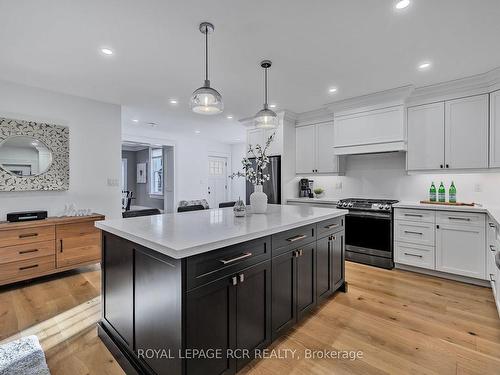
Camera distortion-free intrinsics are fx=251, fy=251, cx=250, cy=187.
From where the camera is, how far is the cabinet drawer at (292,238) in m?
1.81

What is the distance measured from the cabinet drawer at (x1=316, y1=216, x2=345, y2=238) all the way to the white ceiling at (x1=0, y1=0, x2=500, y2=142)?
1.70 meters

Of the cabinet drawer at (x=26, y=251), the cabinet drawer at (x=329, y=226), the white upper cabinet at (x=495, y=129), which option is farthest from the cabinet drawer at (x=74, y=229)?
the white upper cabinet at (x=495, y=129)

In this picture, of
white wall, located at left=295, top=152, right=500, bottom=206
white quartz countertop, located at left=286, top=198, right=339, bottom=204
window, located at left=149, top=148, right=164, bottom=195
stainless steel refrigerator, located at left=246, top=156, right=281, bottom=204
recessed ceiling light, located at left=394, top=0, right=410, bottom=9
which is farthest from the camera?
window, located at left=149, top=148, right=164, bottom=195

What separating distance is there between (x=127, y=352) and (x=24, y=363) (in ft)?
2.27

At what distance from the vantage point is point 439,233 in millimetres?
3213

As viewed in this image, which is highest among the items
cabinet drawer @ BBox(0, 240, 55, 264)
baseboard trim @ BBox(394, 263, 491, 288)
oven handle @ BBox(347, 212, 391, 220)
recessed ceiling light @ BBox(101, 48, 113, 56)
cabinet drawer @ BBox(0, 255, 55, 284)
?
recessed ceiling light @ BBox(101, 48, 113, 56)

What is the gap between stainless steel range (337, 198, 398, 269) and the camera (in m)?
3.58

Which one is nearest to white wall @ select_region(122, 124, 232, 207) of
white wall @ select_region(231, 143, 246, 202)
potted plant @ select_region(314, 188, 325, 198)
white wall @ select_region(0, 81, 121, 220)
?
white wall @ select_region(231, 143, 246, 202)

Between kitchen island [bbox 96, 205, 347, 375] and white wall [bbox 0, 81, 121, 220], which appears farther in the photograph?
white wall [bbox 0, 81, 121, 220]

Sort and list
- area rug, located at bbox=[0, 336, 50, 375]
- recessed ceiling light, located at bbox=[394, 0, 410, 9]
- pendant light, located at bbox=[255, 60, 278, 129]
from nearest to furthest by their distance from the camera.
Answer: area rug, located at bbox=[0, 336, 50, 375], recessed ceiling light, located at bbox=[394, 0, 410, 9], pendant light, located at bbox=[255, 60, 278, 129]

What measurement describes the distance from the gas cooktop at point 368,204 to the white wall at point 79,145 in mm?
3711

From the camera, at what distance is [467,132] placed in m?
3.21

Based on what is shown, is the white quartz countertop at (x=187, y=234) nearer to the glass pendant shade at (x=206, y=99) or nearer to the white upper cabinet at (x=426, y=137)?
the glass pendant shade at (x=206, y=99)

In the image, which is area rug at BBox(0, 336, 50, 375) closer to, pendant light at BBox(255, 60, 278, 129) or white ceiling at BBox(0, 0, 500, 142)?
white ceiling at BBox(0, 0, 500, 142)
